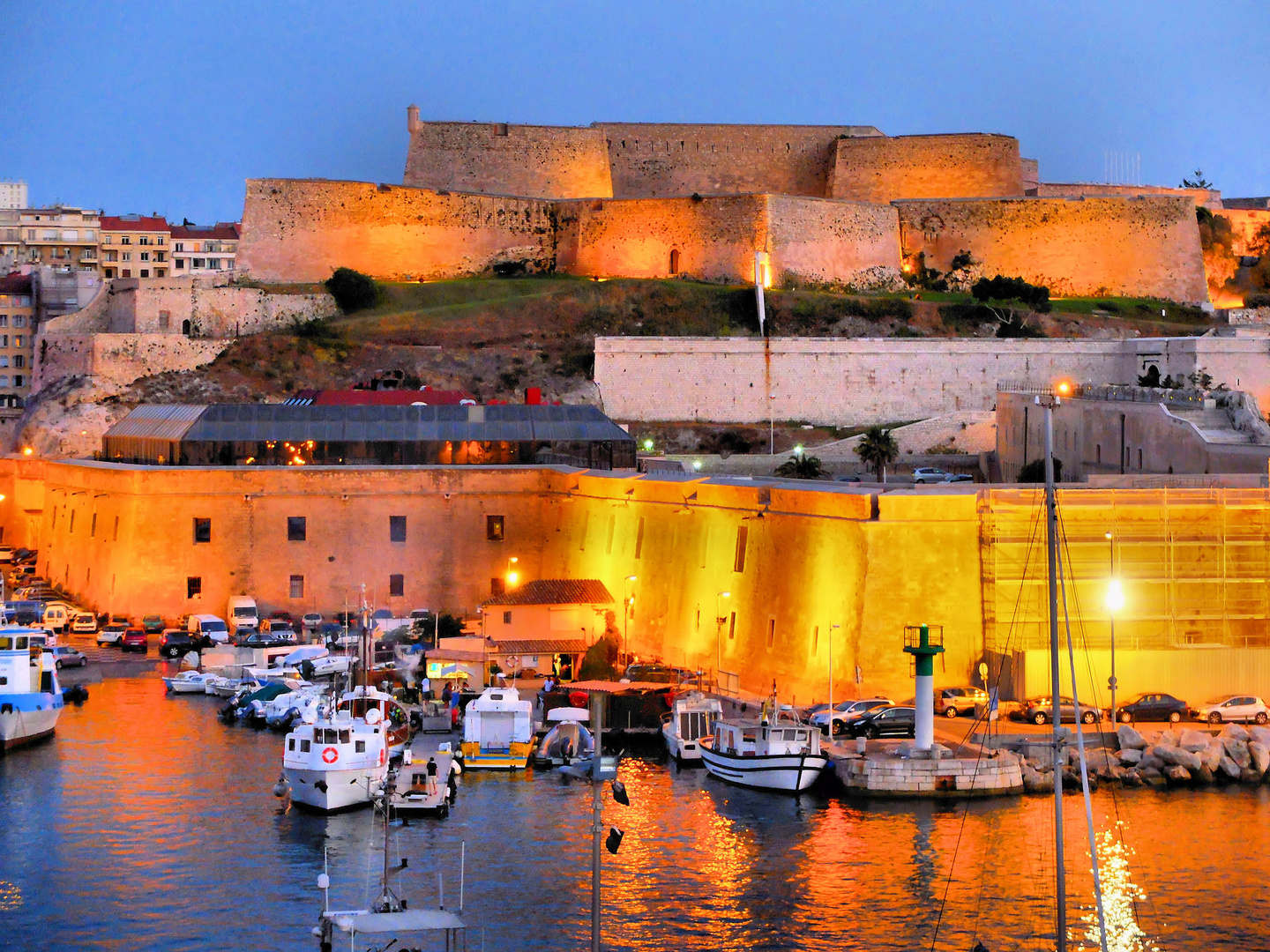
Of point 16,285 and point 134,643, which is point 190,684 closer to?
point 134,643

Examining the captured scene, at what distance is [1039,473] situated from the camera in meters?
44.8

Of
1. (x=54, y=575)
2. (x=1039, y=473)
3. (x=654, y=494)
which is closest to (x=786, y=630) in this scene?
(x=654, y=494)

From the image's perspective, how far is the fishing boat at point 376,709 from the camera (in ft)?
90.8

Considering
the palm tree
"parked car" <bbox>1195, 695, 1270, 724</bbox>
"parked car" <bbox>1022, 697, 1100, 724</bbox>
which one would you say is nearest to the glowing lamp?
"parked car" <bbox>1022, 697, 1100, 724</bbox>

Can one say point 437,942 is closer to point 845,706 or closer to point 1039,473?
point 845,706

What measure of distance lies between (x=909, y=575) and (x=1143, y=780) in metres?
5.06

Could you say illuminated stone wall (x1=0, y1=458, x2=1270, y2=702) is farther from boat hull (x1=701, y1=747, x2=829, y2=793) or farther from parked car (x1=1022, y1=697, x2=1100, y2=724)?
boat hull (x1=701, y1=747, x2=829, y2=793)

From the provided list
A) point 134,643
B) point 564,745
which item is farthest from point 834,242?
point 564,745

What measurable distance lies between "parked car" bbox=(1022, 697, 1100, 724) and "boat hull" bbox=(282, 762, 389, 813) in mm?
9679

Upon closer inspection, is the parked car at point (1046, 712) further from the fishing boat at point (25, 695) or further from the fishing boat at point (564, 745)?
the fishing boat at point (25, 695)

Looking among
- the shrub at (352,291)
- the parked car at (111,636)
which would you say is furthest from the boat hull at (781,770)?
the shrub at (352,291)

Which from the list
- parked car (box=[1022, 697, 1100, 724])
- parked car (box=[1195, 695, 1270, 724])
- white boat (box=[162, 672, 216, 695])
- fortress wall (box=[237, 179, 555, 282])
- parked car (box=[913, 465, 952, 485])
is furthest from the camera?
fortress wall (box=[237, 179, 555, 282])

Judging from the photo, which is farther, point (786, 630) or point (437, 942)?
point (786, 630)

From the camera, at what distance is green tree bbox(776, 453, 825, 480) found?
47.8m
